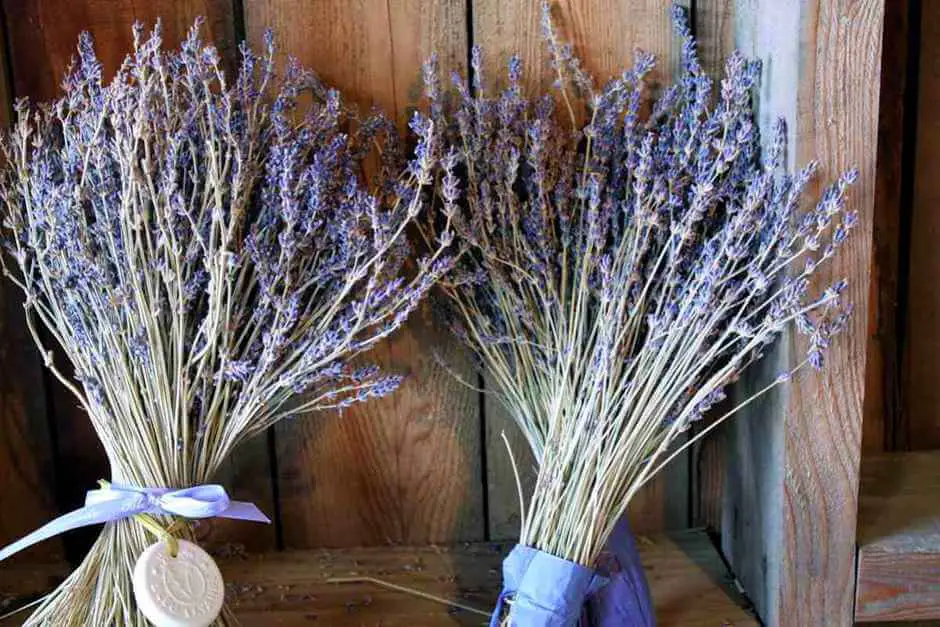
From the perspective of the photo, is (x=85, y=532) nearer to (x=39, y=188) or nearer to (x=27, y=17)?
(x=39, y=188)

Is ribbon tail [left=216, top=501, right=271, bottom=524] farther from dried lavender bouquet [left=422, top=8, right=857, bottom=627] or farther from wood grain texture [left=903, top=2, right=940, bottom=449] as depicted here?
wood grain texture [left=903, top=2, right=940, bottom=449]

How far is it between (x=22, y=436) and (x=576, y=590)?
0.76 metres

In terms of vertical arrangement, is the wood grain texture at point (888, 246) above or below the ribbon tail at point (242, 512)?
above

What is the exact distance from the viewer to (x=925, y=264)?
1307 mm

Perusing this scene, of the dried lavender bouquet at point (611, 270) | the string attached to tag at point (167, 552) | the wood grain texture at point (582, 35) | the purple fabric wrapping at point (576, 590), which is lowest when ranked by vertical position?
the purple fabric wrapping at point (576, 590)

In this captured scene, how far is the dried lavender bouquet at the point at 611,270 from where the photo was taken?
0.99m

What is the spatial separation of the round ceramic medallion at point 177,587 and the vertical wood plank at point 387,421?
1.05ft

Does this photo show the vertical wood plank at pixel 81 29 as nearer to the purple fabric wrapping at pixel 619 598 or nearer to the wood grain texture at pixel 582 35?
the wood grain texture at pixel 582 35

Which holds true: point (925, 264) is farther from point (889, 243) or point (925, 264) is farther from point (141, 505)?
point (141, 505)

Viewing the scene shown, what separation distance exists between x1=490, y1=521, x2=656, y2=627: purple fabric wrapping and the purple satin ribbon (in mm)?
320

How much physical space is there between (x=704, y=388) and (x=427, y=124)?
0.41 metres

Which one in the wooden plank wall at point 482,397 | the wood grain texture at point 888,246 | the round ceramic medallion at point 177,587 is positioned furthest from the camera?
the wood grain texture at point 888,246

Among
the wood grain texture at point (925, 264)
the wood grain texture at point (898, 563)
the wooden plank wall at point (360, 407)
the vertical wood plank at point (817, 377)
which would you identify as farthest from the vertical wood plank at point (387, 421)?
the wood grain texture at point (925, 264)

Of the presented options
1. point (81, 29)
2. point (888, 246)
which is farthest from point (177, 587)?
point (888, 246)
